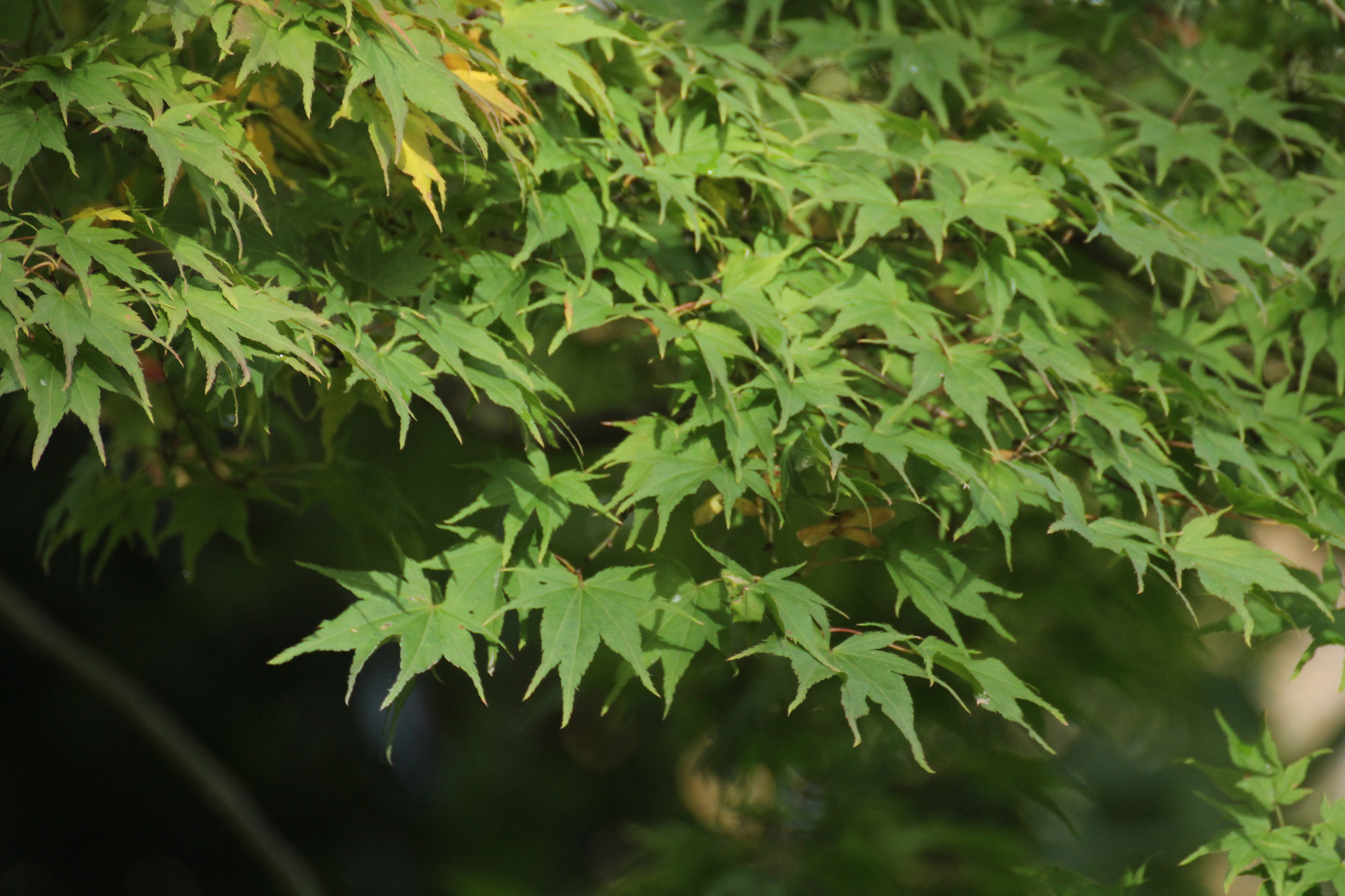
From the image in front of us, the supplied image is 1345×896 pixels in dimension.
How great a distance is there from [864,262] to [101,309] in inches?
41.4

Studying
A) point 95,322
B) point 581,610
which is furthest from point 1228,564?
point 95,322

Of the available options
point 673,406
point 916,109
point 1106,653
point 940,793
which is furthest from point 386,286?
point 940,793

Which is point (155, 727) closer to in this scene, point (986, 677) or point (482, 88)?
point (482, 88)

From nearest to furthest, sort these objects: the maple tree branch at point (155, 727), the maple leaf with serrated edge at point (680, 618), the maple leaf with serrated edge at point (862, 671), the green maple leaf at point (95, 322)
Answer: the green maple leaf at point (95, 322) < the maple leaf with serrated edge at point (862, 671) < the maple leaf with serrated edge at point (680, 618) < the maple tree branch at point (155, 727)

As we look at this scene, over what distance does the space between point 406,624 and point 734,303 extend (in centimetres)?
60

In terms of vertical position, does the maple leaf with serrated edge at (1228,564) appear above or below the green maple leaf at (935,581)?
above

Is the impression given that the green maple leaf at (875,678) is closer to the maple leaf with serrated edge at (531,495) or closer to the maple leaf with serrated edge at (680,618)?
the maple leaf with serrated edge at (680,618)

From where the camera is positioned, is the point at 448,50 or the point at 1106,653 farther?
the point at 1106,653

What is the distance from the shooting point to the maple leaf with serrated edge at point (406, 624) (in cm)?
127

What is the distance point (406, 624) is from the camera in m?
1.32

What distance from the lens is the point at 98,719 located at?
Answer: 4.67m

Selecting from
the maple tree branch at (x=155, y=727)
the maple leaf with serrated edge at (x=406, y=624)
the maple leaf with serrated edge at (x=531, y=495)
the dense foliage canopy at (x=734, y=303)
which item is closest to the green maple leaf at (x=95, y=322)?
the dense foliage canopy at (x=734, y=303)

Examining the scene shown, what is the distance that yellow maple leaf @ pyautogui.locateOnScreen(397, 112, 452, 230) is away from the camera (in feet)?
4.21

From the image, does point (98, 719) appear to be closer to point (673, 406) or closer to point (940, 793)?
point (940, 793)
